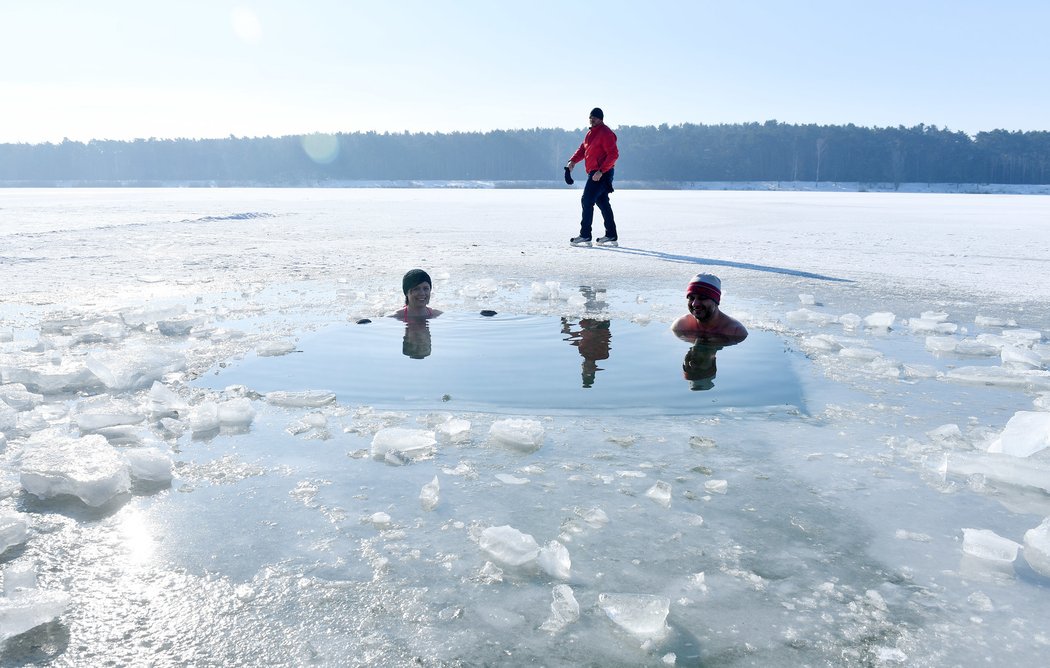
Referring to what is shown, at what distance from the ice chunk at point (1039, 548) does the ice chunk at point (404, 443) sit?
169cm

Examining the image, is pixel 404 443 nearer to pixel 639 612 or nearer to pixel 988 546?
pixel 639 612

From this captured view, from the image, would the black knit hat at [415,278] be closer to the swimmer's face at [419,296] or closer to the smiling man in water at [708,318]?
the swimmer's face at [419,296]

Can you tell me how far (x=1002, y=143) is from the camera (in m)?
77.7

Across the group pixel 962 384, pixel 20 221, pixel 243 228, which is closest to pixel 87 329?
pixel 962 384

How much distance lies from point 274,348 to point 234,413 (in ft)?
4.06

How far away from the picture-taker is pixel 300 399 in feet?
9.79

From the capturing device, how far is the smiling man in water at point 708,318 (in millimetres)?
4371

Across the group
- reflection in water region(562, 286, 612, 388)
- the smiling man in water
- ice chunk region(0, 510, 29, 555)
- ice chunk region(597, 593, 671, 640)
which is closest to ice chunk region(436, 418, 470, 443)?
reflection in water region(562, 286, 612, 388)

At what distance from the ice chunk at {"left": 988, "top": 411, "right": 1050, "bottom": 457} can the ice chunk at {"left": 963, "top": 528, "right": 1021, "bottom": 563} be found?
67 centimetres

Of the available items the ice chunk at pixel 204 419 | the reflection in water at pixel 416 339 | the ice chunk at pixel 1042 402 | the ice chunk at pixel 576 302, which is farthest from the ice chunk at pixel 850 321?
the ice chunk at pixel 204 419

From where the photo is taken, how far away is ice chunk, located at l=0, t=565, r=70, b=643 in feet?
4.68

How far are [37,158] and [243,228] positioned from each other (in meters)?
107

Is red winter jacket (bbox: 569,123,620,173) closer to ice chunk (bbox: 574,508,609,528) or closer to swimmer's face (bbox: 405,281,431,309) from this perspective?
swimmer's face (bbox: 405,281,431,309)

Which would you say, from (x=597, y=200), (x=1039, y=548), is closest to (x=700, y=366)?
(x=1039, y=548)
